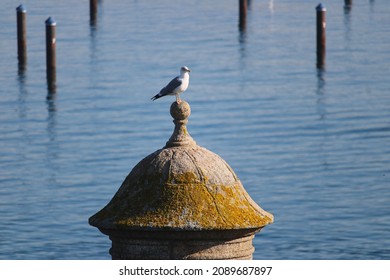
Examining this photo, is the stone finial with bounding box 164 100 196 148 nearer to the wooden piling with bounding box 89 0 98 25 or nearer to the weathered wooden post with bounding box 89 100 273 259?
the weathered wooden post with bounding box 89 100 273 259

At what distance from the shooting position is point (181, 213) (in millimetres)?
7980

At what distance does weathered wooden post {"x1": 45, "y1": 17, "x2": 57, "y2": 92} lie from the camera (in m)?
37.5

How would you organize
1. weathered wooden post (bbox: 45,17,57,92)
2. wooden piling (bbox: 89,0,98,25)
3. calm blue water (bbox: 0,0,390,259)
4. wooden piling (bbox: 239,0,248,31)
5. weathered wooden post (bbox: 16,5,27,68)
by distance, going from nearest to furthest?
calm blue water (bbox: 0,0,390,259)
weathered wooden post (bbox: 45,17,57,92)
weathered wooden post (bbox: 16,5,27,68)
wooden piling (bbox: 239,0,248,31)
wooden piling (bbox: 89,0,98,25)

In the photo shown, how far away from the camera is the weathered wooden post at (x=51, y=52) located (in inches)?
1478

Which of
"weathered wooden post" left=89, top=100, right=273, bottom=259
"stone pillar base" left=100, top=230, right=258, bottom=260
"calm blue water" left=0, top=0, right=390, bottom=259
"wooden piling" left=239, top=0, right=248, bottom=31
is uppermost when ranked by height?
"weathered wooden post" left=89, top=100, right=273, bottom=259

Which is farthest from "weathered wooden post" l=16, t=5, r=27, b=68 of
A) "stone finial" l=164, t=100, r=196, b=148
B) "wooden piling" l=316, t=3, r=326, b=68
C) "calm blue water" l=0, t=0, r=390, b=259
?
"stone finial" l=164, t=100, r=196, b=148

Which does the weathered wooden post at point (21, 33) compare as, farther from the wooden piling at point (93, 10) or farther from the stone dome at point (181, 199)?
the stone dome at point (181, 199)

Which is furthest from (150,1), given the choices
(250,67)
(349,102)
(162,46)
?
(349,102)

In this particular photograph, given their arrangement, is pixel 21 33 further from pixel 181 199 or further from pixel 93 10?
pixel 181 199

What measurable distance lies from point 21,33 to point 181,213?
115ft

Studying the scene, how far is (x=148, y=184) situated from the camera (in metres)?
8.12

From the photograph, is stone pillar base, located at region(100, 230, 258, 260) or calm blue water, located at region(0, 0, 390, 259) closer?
stone pillar base, located at region(100, 230, 258, 260)

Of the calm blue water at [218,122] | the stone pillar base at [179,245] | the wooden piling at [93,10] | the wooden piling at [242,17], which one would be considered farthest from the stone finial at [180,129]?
the wooden piling at [93,10]

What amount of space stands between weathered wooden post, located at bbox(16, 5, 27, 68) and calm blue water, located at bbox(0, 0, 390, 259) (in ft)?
1.49
